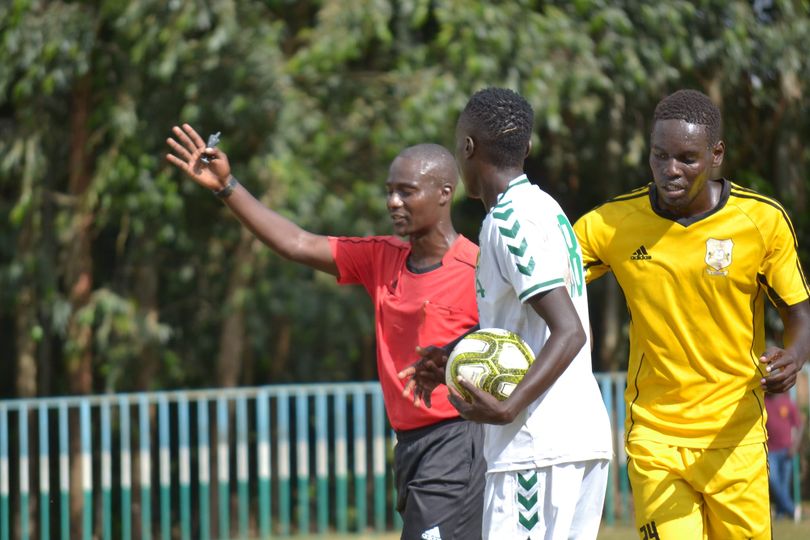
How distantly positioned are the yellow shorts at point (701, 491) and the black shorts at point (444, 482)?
70cm

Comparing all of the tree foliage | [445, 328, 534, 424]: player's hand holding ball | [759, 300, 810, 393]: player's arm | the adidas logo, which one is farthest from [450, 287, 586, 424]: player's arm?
the tree foliage

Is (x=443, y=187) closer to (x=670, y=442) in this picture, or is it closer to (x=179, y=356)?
(x=670, y=442)

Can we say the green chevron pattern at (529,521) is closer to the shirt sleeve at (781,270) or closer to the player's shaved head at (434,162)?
the shirt sleeve at (781,270)

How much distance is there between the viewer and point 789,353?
14.7ft

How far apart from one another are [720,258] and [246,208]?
1.83 meters

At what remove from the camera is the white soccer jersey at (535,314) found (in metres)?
3.75

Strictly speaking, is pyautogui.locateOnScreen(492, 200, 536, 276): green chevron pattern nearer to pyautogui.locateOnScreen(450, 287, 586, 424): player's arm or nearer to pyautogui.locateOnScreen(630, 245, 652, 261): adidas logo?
pyautogui.locateOnScreen(450, 287, 586, 424): player's arm

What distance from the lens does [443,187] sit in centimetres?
521

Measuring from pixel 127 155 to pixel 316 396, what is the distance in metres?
2.53

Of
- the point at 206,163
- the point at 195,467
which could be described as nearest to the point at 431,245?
the point at 206,163

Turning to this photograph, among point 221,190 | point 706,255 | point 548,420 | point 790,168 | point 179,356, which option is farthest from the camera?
point 790,168

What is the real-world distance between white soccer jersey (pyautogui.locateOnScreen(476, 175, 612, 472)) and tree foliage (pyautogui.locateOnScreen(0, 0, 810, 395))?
20.7ft

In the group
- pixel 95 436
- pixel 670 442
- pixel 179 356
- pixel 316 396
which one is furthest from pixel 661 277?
pixel 179 356

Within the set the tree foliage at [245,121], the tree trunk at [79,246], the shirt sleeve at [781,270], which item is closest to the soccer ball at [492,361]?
the shirt sleeve at [781,270]
